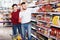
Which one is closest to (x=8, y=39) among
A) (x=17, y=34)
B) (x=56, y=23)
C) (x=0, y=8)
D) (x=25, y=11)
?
(x=17, y=34)

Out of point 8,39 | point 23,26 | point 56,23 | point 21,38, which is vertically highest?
point 56,23

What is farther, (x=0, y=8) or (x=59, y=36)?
(x=0, y=8)

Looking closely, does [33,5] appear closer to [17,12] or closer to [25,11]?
[17,12]

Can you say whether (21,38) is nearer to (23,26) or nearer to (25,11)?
(23,26)

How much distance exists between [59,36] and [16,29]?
333cm

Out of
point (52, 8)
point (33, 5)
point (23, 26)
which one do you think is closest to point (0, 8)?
point (33, 5)

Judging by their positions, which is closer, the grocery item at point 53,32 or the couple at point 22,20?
the grocery item at point 53,32

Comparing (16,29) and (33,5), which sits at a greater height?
(33,5)

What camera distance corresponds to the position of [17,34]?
307 inches

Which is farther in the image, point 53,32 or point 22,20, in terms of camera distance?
point 22,20

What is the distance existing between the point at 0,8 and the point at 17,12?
7.90m

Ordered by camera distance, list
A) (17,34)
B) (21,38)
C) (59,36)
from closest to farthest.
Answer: (59,36) < (21,38) < (17,34)

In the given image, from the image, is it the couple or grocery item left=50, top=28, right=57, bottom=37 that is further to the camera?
the couple

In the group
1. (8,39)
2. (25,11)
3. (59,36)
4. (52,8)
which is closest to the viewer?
(59,36)
